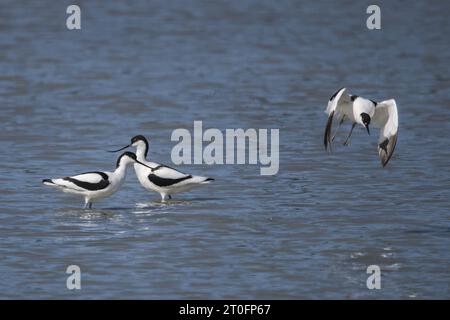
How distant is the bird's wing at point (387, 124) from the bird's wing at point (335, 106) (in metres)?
0.42

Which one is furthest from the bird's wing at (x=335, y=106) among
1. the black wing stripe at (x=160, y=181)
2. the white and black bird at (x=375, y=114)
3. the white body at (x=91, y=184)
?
the white body at (x=91, y=184)

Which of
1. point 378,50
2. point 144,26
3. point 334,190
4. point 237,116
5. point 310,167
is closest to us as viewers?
point 334,190

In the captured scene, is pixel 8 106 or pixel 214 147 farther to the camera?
pixel 8 106

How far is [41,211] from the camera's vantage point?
16703mm

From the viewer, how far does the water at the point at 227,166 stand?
13.8 m

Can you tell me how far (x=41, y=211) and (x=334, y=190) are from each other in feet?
13.2

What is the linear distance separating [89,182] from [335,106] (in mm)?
3272

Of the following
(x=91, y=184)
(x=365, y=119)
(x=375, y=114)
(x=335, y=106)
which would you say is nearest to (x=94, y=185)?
(x=91, y=184)

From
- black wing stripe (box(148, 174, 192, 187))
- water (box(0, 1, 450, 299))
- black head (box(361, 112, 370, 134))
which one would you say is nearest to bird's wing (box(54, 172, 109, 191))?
water (box(0, 1, 450, 299))

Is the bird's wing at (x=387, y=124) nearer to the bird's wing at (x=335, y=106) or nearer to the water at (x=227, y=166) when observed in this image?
the bird's wing at (x=335, y=106)

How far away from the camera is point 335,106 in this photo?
52.2ft

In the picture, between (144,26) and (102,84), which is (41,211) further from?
(144,26)

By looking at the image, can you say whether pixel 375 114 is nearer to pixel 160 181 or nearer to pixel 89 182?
pixel 160 181
